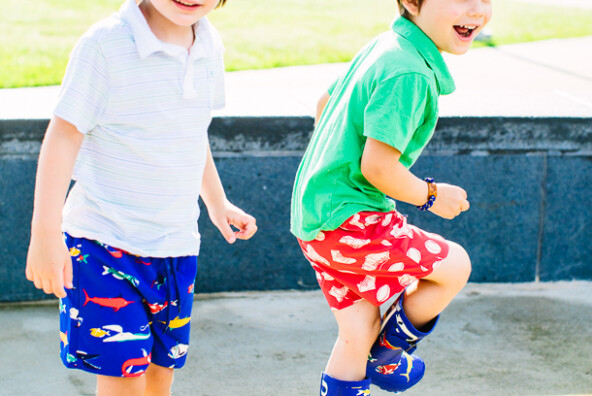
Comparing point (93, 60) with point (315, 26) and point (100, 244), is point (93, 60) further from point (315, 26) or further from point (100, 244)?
point (315, 26)

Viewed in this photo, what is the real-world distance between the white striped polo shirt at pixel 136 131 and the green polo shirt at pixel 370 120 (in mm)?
375

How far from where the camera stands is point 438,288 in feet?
8.40

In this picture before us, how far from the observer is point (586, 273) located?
13.4ft

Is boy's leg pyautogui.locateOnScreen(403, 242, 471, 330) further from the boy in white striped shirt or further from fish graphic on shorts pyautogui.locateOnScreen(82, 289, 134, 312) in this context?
fish graphic on shorts pyautogui.locateOnScreen(82, 289, 134, 312)

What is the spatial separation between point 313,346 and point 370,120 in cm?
149

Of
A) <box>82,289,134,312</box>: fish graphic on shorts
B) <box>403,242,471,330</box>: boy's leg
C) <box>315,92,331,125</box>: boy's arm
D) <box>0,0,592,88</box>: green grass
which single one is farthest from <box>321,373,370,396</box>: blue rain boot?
<box>0,0,592,88</box>: green grass

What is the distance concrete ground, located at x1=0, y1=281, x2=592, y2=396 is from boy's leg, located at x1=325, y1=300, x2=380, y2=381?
51 centimetres

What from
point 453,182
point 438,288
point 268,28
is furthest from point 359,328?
point 268,28

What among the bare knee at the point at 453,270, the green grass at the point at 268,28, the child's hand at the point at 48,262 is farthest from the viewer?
the green grass at the point at 268,28

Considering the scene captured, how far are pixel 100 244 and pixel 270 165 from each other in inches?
65.6

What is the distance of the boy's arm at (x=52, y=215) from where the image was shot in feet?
6.35

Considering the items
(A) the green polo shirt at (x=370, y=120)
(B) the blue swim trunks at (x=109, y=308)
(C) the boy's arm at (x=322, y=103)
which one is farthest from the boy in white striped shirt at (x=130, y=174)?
(C) the boy's arm at (x=322, y=103)

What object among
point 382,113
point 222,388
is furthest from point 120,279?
point 222,388

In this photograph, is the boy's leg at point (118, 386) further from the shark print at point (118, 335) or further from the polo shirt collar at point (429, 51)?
the polo shirt collar at point (429, 51)
